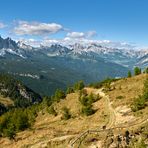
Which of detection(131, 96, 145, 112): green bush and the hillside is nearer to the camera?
the hillside

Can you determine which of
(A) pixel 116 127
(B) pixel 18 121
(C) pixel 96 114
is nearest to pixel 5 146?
(B) pixel 18 121

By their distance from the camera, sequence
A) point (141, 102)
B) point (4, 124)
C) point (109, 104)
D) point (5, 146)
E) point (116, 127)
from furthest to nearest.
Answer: point (4, 124), point (109, 104), point (5, 146), point (141, 102), point (116, 127)

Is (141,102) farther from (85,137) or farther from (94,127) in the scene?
(85,137)

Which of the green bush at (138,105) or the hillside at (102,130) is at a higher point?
the green bush at (138,105)

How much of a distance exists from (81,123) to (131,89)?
111 feet

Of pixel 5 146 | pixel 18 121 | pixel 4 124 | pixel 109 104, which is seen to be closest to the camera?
pixel 5 146

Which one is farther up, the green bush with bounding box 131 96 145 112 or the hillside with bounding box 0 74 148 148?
the green bush with bounding box 131 96 145 112

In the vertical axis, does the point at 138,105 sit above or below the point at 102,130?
above

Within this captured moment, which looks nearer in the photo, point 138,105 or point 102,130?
point 102,130

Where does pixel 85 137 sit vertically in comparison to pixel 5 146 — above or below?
above

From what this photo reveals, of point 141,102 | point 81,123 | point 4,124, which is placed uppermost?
point 141,102

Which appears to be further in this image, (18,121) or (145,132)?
(18,121)

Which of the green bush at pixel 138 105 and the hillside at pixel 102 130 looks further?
the green bush at pixel 138 105

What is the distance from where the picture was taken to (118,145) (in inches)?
2712
